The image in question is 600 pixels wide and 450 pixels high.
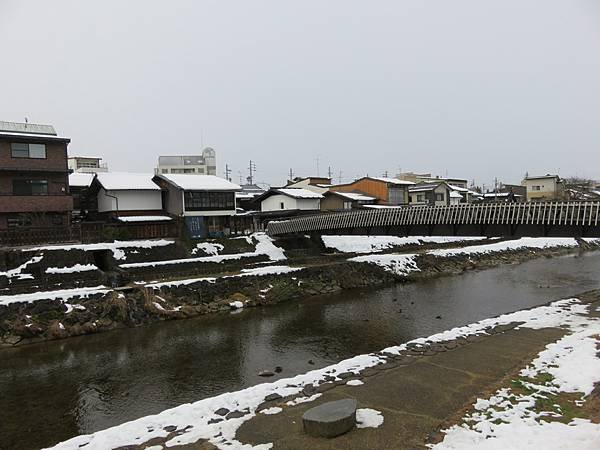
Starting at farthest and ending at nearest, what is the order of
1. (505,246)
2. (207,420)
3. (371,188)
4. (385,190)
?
(371,188), (385,190), (505,246), (207,420)

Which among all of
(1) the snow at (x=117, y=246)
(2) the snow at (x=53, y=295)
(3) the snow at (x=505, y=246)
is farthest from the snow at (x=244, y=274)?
(3) the snow at (x=505, y=246)

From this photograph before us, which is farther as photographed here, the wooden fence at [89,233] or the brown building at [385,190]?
the brown building at [385,190]

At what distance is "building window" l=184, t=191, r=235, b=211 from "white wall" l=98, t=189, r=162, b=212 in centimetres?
427

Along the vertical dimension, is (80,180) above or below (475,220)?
above

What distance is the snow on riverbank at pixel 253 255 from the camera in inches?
1257

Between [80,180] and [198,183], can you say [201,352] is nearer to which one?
[198,183]

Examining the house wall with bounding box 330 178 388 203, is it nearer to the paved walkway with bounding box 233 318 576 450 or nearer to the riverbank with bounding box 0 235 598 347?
the riverbank with bounding box 0 235 598 347

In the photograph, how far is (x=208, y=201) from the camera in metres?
42.2

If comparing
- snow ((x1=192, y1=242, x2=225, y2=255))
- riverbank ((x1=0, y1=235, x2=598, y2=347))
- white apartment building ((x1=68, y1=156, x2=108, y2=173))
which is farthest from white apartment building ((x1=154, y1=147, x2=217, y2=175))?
snow ((x1=192, y1=242, x2=225, y2=255))

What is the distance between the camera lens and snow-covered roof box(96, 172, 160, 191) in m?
40.1

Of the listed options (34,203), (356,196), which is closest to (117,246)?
(34,203)

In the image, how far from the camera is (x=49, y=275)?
27.5m

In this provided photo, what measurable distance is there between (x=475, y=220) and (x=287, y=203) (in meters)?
28.7

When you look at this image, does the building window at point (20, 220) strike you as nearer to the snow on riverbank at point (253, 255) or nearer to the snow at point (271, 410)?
the snow on riverbank at point (253, 255)
